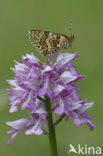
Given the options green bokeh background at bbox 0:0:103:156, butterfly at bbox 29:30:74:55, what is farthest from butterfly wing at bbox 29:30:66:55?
green bokeh background at bbox 0:0:103:156

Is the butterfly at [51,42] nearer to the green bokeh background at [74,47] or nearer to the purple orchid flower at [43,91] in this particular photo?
the purple orchid flower at [43,91]

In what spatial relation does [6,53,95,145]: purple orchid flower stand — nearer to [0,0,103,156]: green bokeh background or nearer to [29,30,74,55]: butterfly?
[29,30,74,55]: butterfly

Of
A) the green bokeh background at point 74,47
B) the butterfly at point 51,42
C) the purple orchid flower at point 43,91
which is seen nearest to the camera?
the purple orchid flower at point 43,91

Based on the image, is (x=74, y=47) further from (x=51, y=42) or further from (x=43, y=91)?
(x=43, y=91)

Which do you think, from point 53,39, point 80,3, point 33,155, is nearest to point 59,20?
point 80,3

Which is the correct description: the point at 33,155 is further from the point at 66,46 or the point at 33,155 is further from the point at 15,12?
the point at 15,12

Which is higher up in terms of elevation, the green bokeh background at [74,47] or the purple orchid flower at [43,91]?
the green bokeh background at [74,47]

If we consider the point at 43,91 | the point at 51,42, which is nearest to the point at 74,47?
the point at 51,42

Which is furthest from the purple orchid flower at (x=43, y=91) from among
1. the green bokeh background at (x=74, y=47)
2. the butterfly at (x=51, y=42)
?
the green bokeh background at (x=74, y=47)
